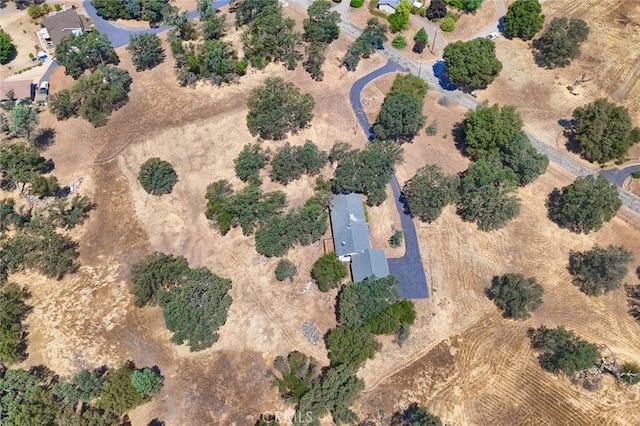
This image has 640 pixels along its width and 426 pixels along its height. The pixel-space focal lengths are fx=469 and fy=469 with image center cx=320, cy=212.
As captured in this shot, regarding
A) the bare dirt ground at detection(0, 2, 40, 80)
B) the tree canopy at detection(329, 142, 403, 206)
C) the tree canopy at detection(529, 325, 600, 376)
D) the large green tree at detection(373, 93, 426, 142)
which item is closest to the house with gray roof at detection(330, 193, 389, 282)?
the tree canopy at detection(329, 142, 403, 206)

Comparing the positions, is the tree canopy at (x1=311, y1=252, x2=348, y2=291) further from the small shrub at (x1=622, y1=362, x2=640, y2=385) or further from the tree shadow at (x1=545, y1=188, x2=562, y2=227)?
the small shrub at (x1=622, y1=362, x2=640, y2=385)

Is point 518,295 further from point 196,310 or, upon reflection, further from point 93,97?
point 93,97

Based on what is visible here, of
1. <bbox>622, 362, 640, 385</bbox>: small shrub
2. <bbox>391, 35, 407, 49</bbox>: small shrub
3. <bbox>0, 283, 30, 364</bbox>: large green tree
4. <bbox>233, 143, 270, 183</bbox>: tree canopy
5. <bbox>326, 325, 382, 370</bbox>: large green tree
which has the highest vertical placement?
<bbox>391, 35, 407, 49</bbox>: small shrub

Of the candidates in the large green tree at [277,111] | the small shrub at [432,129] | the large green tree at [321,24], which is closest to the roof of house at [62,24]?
the large green tree at [277,111]

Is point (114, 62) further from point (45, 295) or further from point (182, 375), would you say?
point (182, 375)

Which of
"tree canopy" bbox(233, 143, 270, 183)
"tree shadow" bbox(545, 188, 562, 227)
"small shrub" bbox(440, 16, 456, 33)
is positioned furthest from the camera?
"small shrub" bbox(440, 16, 456, 33)

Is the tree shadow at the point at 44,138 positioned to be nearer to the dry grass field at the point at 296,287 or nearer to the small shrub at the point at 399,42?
the dry grass field at the point at 296,287

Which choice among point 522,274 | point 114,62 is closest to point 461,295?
point 522,274
